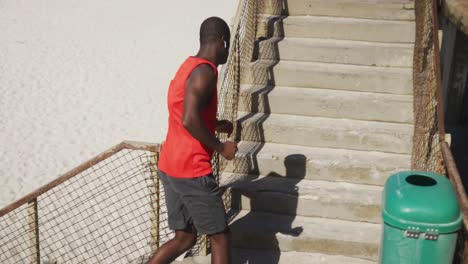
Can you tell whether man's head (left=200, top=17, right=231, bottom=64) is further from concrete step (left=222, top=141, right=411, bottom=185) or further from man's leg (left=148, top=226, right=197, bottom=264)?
concrete step (left=222, top=141, right=411, bottom=185)

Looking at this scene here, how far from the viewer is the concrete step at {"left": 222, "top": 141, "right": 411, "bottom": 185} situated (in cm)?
540

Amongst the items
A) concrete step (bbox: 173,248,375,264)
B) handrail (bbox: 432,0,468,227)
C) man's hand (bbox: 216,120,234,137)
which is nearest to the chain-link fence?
concrete step (bbox: 173,248,375,264)

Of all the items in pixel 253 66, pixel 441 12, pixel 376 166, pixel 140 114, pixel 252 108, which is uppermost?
pixel 441 12

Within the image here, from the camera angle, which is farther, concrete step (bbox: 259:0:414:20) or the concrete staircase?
concrete step (bbox: 259:0:414:20)

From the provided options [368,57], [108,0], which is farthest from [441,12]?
[108,0]

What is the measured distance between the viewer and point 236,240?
509 centimetres

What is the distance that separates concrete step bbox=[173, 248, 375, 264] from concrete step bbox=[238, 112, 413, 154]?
1271 millimetres

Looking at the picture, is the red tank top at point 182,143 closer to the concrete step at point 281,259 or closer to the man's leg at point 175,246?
the man's leg at point 175,246

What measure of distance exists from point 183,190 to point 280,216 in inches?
65.3

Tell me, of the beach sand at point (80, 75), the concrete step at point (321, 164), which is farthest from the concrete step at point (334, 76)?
the beach sand at point (80, 75)

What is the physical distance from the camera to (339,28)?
6809mm

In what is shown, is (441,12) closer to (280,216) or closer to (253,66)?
(253,66)

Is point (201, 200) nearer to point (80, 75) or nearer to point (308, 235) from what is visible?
point (308, 235)

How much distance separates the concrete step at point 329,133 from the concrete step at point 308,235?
893 mm
